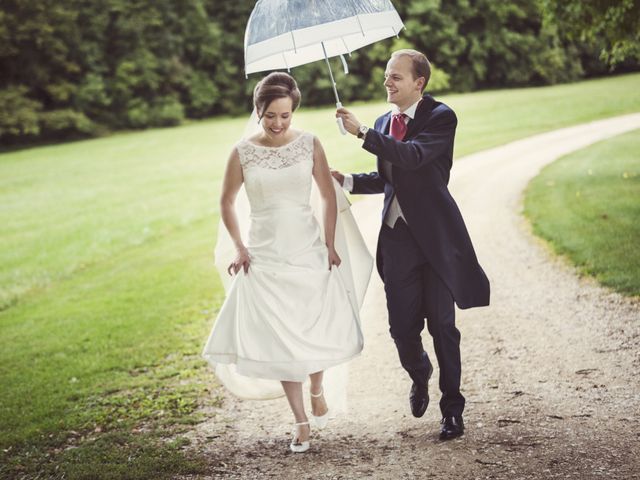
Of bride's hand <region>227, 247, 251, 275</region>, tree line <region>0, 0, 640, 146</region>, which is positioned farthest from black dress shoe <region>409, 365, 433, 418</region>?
tree line <region>0, 0, 640, 146</region>

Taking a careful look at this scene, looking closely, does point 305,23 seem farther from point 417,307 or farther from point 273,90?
point 417,307

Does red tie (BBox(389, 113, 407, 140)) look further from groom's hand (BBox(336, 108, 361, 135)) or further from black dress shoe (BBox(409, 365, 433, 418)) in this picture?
black dress shoe (BBox(409, 365, 433, 418))

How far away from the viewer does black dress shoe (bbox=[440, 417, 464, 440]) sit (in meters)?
4.18

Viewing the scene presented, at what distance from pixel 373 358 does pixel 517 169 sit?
1109cm

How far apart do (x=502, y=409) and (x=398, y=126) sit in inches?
79.6

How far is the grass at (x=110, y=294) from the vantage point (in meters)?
5.48

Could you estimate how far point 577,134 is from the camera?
21.0 meters

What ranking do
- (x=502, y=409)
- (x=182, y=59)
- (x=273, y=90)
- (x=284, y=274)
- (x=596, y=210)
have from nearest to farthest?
1. (x=273, y=90)
2. (x=284, y=274)
3. (x=502, y=409)
4. (x=596, y=210)
5. (x=182, y=59)

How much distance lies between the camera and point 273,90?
405 cm

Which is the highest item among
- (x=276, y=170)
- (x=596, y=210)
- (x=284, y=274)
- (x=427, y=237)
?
(x=276, y=170)

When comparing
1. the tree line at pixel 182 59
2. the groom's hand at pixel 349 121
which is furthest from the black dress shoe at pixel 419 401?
the tree line at pixel 182 59

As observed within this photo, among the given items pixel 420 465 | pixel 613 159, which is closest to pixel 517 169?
pixel 613 159

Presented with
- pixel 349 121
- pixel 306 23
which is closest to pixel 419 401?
pixel 349 121

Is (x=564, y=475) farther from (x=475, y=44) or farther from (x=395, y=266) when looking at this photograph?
(x=475, y=44)
